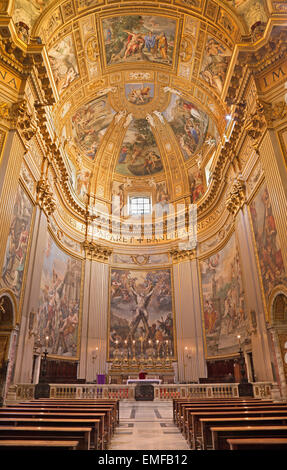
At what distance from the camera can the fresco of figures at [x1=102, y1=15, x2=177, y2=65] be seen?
1716 centimetres

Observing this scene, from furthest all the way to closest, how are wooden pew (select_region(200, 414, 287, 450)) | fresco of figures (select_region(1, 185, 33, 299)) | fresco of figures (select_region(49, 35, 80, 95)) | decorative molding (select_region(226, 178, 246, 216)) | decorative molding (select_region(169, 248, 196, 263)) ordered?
decorative molding (select_region(169, 248, 196, 263)) < fresco of figures (select_region(49, 35, 80, 95)) < decorative molding (select_region(226, 178, 246, 216)) < fresco of figures (select_region(1, 185, 33, 299)) < wooden pew (select_region(200, 414, 287, 450))

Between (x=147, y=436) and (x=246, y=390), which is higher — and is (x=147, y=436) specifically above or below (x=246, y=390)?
below

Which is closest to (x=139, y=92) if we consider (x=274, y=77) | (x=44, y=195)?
(x=44, y=195)

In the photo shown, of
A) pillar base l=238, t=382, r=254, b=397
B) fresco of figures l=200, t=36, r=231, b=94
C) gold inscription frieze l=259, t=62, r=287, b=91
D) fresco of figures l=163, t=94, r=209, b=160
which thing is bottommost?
pillar base l=238, t=382, r=254, b=397

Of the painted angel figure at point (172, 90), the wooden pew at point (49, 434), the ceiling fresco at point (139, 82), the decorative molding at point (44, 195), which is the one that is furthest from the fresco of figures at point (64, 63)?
the wooden pew at point (49, 434)

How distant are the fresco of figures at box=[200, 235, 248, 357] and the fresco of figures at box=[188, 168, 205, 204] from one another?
5145mm

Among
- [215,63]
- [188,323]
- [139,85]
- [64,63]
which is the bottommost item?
[188,323]

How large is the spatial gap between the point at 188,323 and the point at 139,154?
14021 millimetres

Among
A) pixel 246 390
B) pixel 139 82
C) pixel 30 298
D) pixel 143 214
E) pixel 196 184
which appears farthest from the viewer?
pixel 143 214

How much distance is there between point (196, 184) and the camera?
24.1m

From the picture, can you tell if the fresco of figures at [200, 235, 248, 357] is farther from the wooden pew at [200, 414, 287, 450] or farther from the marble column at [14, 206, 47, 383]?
the wooden pew at [200, 414, 287, 450]

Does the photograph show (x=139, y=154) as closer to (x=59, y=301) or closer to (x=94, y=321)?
(x=94, y=321)

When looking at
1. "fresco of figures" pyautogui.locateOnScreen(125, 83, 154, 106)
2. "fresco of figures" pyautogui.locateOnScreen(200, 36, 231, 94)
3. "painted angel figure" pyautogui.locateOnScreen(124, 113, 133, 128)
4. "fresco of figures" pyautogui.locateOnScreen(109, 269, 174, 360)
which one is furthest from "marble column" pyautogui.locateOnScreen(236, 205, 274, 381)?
"painted angel figure" pyautogui.locateOnScreen(124, 113, 133, 128)

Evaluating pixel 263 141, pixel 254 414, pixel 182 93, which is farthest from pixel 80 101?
pixel 254 414
